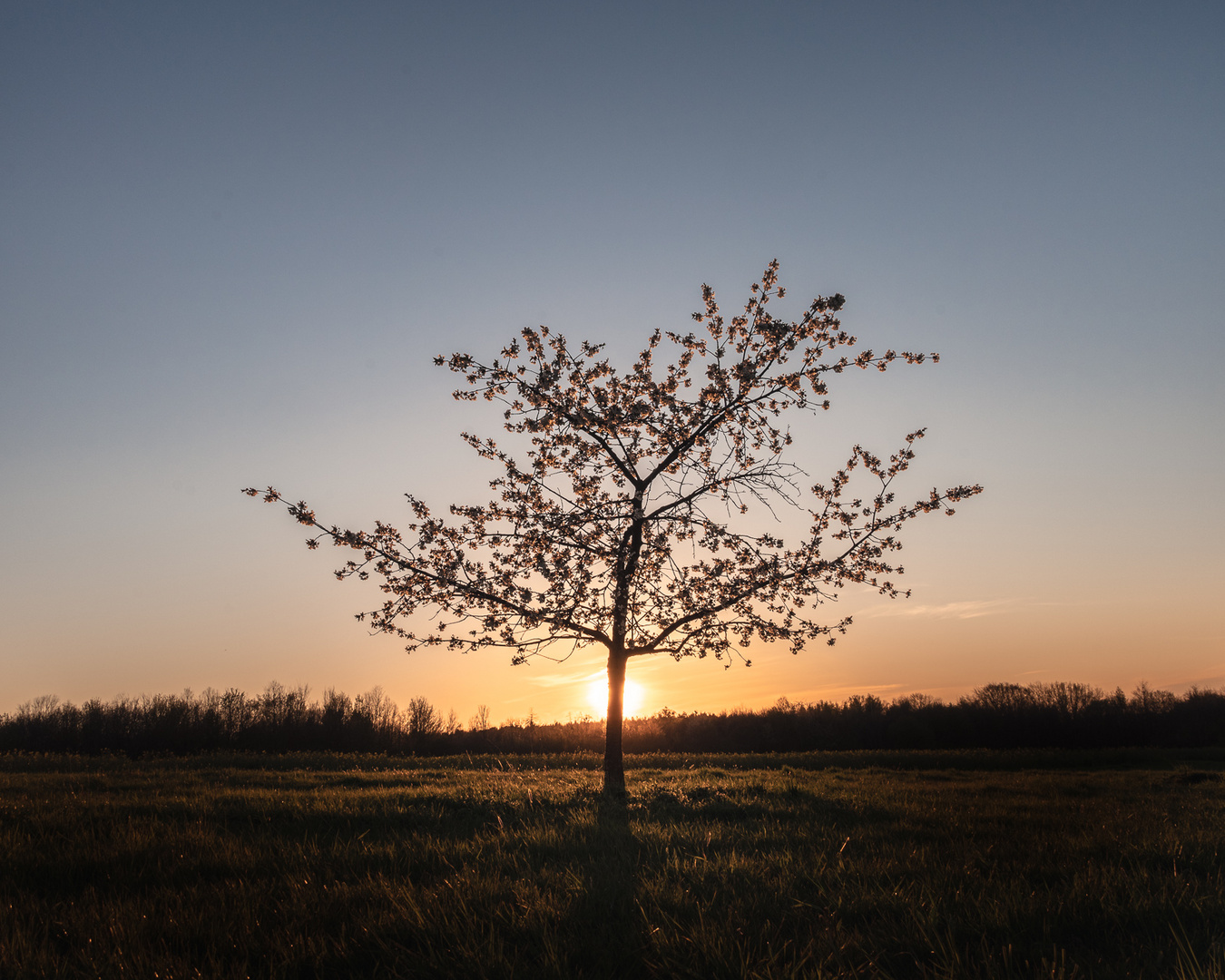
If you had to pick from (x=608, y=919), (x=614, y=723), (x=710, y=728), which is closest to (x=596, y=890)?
(x=608, y=919)

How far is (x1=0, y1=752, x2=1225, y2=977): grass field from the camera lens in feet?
13.0

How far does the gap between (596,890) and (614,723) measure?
915cm

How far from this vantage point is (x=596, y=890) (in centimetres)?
527

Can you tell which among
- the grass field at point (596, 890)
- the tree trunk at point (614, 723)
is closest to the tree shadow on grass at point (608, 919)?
the grass field at point (596, 890)

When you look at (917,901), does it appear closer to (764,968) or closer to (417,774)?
(764,968)

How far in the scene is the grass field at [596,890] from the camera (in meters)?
3.95

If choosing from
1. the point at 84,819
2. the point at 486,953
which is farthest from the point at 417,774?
the point at 486,953

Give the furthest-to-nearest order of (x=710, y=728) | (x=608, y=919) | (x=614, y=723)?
(x=710, y=728), (x=614, y=723), (x=608, y=919)

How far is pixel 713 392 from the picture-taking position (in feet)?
47.2

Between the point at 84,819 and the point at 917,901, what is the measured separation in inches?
401

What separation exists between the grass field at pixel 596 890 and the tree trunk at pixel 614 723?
113 inches

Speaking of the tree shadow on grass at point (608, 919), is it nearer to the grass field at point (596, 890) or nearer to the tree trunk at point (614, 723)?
the grass field at point (596, 890)

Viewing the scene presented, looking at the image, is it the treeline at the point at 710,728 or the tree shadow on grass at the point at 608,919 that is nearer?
the tree shadow on grass at the point at 608,919

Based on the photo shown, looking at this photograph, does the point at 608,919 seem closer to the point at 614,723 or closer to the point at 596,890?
the point at 596,890
